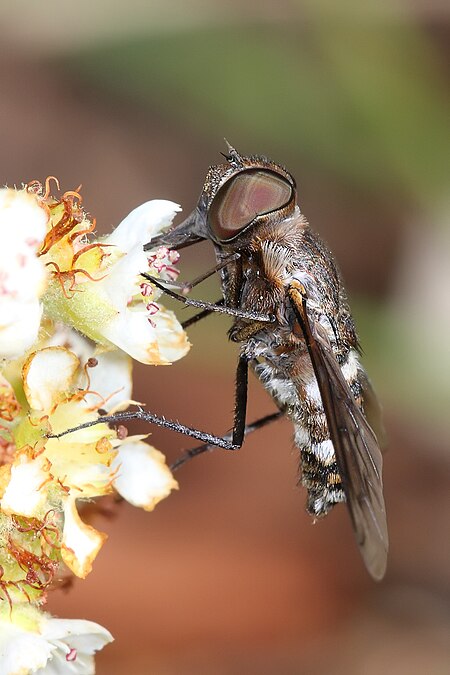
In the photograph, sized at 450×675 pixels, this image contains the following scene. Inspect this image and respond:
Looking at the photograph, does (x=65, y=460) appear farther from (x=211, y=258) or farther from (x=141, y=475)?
(x=211, y=258)

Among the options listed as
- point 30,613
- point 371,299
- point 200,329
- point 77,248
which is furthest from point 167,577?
point 77,248

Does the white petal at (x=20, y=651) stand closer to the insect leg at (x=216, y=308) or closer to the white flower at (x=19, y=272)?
the white flower at (x=19, y=272)

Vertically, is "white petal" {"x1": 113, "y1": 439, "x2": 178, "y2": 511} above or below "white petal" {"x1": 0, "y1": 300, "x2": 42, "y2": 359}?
below

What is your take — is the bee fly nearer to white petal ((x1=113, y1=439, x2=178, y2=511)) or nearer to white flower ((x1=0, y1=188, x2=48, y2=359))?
white petal ((x1=113, y1=439, x2=178, y2=511))

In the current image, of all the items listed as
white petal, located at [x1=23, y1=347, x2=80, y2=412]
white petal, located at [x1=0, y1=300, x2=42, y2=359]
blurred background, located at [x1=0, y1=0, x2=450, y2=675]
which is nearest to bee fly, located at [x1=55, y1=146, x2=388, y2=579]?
white petal, located at [x1=23, y1=347, x2=80, y2=412]

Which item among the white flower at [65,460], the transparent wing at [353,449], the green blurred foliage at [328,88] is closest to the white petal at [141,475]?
the white flower at [65,460]

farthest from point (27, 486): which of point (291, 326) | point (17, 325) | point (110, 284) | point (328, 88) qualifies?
point (328, 88)

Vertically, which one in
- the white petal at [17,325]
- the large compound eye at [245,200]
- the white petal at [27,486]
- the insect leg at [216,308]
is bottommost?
the white petal at [27,486]
